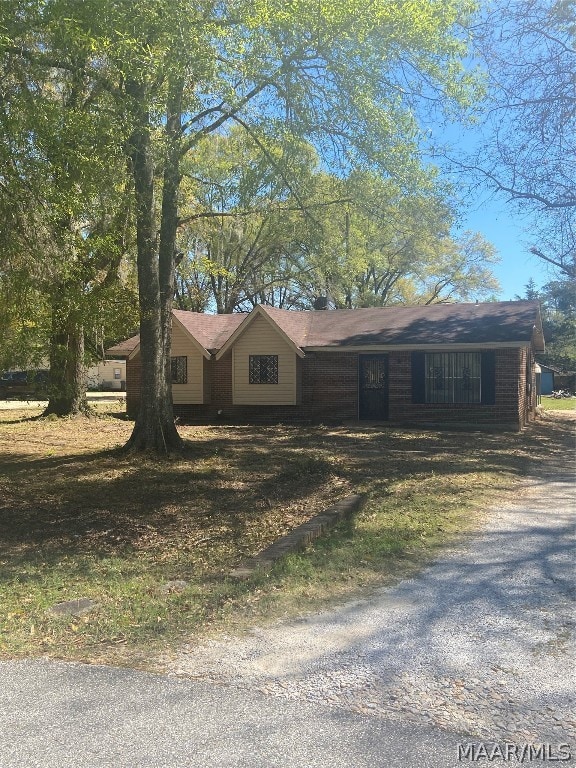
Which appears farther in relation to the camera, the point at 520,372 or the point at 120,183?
the point at 520,372

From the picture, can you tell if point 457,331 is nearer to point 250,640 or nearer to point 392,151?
point 392,151

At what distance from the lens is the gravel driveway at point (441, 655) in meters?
3.31

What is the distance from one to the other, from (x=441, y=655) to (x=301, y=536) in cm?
284

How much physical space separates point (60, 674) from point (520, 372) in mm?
17922

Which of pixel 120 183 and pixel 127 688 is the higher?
pixel 120 183

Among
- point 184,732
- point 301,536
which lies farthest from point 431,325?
point 184,732

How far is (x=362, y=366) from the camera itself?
21703 millimetres

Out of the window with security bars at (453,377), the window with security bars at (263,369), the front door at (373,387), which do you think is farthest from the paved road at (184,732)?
the window with security bars at (263,369)

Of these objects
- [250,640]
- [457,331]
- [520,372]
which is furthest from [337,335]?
[250,640]

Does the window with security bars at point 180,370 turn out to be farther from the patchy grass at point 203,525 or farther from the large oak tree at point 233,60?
the large oak tree at point 233,60

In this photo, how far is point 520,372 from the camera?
64.1ft

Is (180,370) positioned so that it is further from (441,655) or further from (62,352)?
(441,655)

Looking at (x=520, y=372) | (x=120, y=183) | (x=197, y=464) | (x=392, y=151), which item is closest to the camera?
(x=120, y=183)

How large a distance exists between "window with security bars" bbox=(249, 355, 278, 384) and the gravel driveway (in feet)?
54.3
